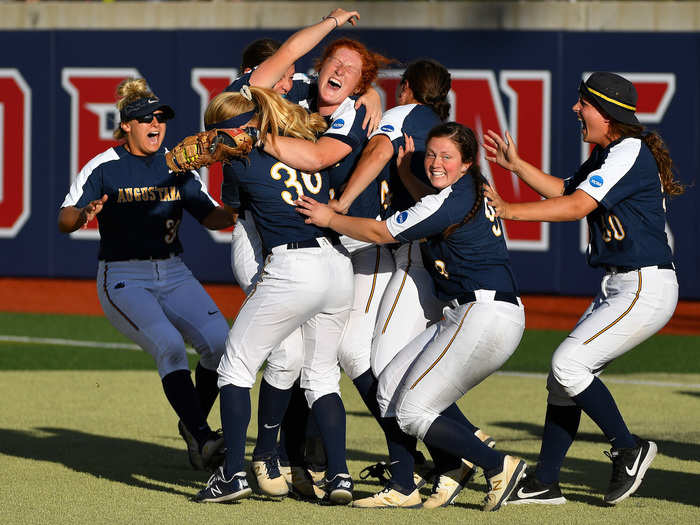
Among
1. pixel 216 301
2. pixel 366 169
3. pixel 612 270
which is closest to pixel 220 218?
pixel 366 169

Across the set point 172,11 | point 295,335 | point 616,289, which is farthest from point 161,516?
point 172,11

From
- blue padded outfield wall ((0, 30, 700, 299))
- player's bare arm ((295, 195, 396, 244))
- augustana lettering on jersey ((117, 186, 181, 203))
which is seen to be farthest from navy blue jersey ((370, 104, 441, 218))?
blue padded outfield wall ((0, 30, 700, 299))

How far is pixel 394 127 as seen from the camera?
601 cm

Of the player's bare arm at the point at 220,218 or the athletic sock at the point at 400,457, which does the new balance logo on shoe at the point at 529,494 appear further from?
the player's bare arm at the point at 220,218

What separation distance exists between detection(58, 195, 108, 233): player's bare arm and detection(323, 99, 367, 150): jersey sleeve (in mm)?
1403

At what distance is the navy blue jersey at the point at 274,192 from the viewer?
5.67 meters

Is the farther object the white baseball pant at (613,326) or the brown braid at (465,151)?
the white baseball pant at (613,326)

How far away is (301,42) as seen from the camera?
6.07m

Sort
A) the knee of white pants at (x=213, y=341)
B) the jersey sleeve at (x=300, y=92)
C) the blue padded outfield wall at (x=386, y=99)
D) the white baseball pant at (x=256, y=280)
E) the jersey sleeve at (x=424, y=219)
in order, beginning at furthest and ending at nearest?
1. the blue padded outfield wall at (x=386, y=99)
2. the knee of white pants at (x=213, y=341)
3. the jersey sleeve at (x=300, y=92)
4. the white baseball pant at (x=256, y=280)
5. the jersey sleeve at (x=424, y=219)

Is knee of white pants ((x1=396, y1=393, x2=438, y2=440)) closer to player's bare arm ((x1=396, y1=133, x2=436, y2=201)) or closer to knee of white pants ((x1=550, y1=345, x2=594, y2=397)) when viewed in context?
knee of white pants ((x1=550, y1=345, x2=594, y2=397))

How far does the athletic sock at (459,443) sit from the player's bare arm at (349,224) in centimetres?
89

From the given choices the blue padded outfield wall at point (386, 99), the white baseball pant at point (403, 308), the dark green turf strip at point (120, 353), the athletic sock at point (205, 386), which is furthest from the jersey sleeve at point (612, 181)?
the blue padded outfield wall at point (386, 99)

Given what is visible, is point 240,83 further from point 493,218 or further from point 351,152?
point 493,218

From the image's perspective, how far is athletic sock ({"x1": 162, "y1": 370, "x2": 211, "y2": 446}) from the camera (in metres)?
6.50
